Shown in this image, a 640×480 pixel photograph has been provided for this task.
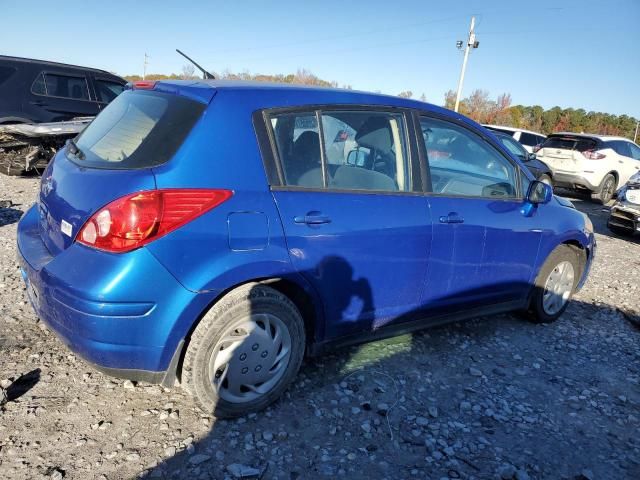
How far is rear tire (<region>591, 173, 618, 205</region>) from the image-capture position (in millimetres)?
11806

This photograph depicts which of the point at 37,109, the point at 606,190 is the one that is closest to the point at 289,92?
the point at 37,109

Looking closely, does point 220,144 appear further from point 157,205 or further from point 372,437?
point 372,437

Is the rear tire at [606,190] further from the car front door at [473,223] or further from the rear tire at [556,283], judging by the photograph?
the car front door at [473,223]

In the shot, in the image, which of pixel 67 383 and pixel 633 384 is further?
pixel 633 384

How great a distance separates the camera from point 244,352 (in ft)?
8.35

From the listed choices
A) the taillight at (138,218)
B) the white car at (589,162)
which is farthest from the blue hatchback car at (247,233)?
the white car at (589,162)

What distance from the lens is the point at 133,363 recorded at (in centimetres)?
227

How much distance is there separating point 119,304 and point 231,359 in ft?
2.19

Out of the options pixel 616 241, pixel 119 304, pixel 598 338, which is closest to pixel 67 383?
pixel 119 304

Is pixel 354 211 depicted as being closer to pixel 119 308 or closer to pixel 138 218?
pixel 138 218

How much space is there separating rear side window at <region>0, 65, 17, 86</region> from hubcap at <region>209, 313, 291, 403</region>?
753 centimetres

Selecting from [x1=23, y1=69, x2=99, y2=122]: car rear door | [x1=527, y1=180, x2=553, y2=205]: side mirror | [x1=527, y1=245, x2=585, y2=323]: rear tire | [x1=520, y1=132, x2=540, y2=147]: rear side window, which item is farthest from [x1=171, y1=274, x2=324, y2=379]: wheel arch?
[x1=520, y1=132, x2=540, y2=147]: rear side window

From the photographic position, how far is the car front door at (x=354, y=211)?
2.55 m

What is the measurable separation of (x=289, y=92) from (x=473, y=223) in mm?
1502
